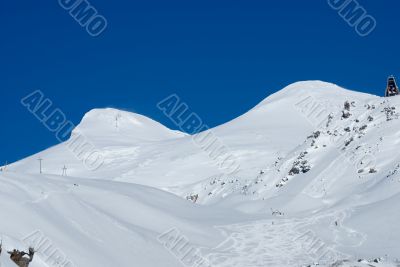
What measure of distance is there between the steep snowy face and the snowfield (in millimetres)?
37756

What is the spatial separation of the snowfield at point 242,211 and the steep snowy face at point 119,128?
1486 inches

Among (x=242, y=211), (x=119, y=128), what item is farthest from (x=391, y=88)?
(x=119, y=128)

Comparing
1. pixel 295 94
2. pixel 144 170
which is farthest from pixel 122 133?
pixel 144 170

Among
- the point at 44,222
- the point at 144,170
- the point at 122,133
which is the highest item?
the point at 122,133

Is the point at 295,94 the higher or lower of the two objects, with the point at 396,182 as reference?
higher

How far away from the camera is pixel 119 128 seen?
100 metres

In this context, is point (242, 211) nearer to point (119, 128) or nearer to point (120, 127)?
point (119, 128)

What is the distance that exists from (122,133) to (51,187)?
77.6m

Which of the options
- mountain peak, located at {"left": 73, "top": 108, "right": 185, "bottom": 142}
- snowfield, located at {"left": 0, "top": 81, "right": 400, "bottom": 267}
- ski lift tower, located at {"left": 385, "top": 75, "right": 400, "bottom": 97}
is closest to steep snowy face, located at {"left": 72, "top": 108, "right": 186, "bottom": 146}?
mountain peak, located at {"left": 73, "top": 108, "right": 185, "bottom": 142}

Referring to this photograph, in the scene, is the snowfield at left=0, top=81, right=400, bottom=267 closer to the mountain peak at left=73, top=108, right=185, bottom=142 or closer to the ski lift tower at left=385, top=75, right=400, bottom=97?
the ski lift tower at left=385, top=75, right=400, bottom=97

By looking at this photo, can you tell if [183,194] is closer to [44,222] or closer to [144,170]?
[144,170]

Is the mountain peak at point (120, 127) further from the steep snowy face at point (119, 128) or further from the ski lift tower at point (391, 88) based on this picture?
the ski lift tower at point (391, 88)

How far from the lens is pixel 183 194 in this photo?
45031 millimetres

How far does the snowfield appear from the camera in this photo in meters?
15.0
